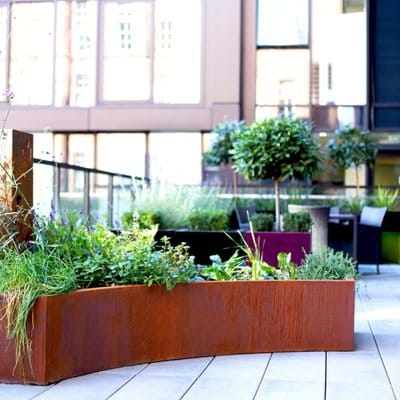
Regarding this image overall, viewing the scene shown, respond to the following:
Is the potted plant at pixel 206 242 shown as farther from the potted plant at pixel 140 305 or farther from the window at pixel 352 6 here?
the window at pixel 352 6

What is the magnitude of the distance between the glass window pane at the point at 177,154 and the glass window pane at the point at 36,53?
2.73m

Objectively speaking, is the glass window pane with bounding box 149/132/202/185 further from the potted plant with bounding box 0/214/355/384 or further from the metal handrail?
the potted plant with bounding box 0/214/355/384

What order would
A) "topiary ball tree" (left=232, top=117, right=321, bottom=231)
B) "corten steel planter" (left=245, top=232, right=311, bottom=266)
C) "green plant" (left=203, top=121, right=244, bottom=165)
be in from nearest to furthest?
1. "corten steel planter" (left=245, top=232, right=311, bottom=266)
2. "topiary ball tree" (left=232, top=117, right=321, bottom=231)
3. "green plant" (left=203, top=121, right=244, bottom=165)

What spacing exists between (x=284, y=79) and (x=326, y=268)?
40.0 ft

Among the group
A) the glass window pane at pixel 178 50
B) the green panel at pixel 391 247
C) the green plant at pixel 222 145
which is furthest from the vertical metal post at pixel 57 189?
the glass window pane at pixel 178 50

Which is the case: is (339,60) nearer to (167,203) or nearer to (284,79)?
(284,79)

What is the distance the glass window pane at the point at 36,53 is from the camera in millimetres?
16750

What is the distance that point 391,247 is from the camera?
35.8 ft

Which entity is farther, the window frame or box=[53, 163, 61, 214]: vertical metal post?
the window frame

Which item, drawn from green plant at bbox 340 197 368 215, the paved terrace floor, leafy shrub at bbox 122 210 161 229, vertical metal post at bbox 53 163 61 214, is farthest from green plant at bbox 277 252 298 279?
green plant at bbox 340 197 368 215

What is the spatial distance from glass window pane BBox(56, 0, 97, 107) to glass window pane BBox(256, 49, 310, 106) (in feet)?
12.8

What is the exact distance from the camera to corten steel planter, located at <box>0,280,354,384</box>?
3.48 metres

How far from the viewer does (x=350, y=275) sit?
4.41 metres

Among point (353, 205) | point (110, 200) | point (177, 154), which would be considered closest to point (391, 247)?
point (353, 205)
